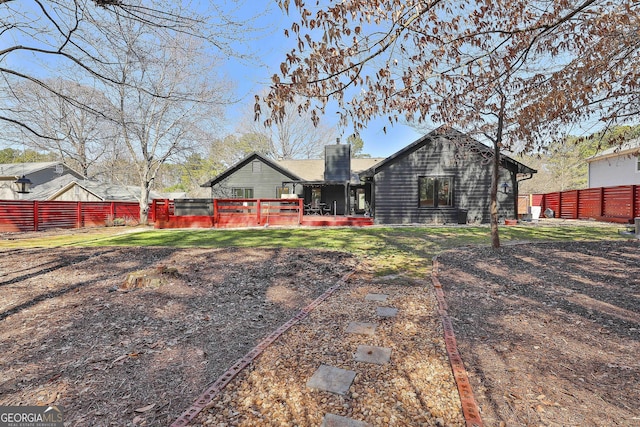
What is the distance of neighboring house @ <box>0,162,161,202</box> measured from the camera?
908 inches

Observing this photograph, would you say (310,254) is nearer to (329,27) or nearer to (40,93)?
(329,27)

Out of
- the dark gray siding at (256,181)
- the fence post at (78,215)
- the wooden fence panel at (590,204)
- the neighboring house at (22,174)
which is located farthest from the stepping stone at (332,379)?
the neighboring house at (22,174)

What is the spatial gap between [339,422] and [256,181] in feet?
66.7

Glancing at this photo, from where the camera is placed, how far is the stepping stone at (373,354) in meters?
2.64

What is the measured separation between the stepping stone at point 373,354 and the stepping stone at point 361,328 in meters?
0.31

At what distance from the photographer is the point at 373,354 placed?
2750 millimetres

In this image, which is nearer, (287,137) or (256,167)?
(256,167)

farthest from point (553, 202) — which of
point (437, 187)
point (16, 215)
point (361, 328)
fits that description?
point (16, 215)

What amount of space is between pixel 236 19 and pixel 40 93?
516cm

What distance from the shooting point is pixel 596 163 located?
2197cm

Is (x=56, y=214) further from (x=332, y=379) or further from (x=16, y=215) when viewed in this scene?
(x=332, y=379)

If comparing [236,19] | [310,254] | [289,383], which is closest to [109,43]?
[236,19]

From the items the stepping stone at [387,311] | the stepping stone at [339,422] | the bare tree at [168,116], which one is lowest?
the stepping stone at [339,422]

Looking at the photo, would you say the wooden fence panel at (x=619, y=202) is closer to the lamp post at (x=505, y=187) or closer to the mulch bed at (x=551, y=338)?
the lamp post at (x=505, y=187)
